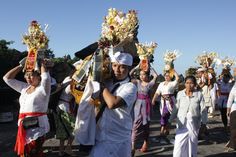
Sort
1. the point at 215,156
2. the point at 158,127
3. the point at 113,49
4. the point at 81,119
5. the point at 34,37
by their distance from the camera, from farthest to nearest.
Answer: the point at 158,127 → the point at 215,156 → the point at 34,37 → the point at 113,49 → the point at 81,119

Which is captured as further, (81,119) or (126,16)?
(126,16)

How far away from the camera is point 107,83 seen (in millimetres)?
4449

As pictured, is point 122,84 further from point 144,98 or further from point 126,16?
point 144,98

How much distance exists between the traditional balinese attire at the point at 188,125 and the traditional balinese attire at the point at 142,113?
1387 mm

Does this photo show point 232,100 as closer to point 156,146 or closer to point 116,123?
point 156,146

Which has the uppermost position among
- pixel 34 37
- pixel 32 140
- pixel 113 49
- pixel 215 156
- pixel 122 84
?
pixel 34 37

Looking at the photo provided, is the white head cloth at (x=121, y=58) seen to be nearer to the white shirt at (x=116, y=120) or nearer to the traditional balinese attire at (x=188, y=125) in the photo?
the white shirt at (x=116, y=120)

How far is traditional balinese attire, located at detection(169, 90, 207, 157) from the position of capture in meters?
7.79

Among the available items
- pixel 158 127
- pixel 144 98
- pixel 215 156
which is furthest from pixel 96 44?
pixel 158 127

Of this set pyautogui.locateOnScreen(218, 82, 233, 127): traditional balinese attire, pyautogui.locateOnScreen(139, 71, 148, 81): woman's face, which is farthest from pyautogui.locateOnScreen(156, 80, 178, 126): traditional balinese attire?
pyautogui.locateOnScreen(218, 82, 233, 127): traditional balinese attire

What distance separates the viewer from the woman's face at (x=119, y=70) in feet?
14.4

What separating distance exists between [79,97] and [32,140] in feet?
6.13

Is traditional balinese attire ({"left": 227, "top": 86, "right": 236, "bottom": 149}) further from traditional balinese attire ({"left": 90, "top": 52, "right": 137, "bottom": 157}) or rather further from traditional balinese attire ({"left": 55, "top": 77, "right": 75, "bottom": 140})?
traditional balinese attire ({"left": 90, "top": 52, "right": 137, "bottom": 157})

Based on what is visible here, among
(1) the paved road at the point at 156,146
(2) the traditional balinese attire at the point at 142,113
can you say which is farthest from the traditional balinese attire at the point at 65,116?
(2) the traditional balinese attire at the point at 142,113
